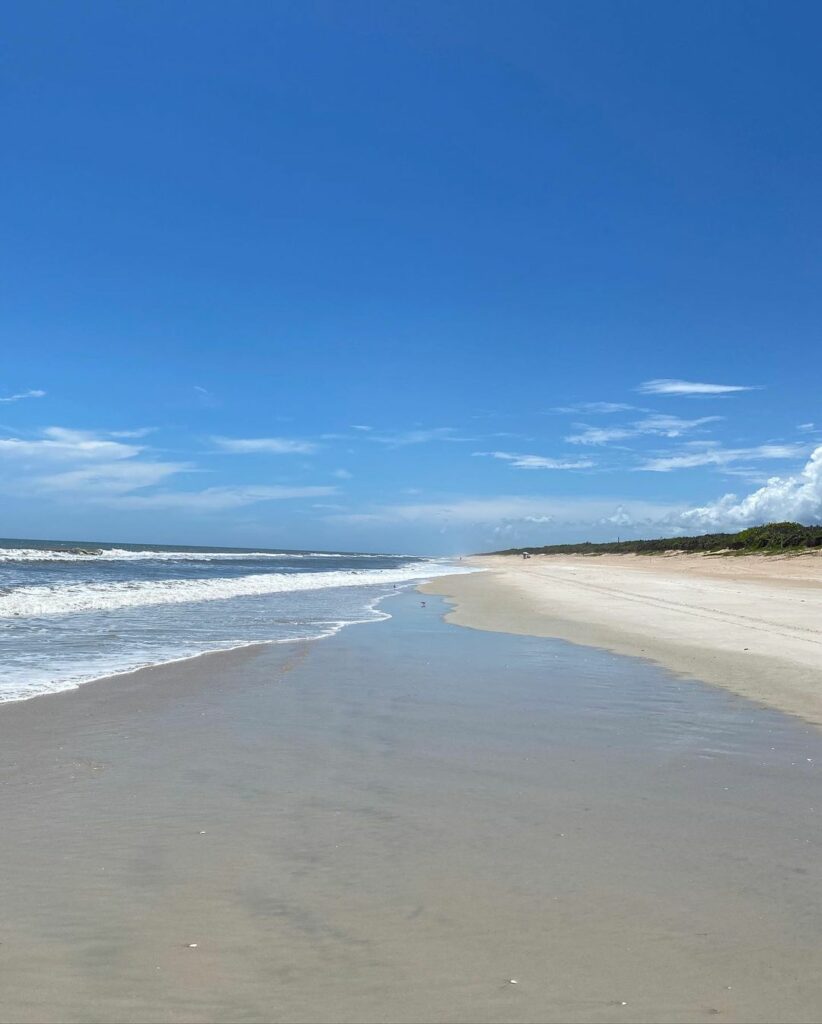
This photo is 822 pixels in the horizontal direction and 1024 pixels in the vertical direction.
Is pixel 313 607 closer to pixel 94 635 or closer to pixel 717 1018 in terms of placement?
pixel 94 635

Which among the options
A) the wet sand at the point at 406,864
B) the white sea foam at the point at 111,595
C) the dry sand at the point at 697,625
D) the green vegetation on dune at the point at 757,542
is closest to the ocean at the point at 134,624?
the white sea foam at the point at 111,595

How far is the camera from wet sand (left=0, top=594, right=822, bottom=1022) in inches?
127

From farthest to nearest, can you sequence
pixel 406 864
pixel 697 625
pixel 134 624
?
pixel 697 625, pixel 134 624, pixel 406 864

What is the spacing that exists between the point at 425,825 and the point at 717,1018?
95.5 inches

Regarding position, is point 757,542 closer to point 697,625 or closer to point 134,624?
point 697,625

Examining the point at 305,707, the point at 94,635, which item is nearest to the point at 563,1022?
the point at 305,707

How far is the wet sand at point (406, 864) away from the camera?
10.6 feet

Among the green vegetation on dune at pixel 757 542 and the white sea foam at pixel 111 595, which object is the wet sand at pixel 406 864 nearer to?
the white sea foam at pixel 111 595

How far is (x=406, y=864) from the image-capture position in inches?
178

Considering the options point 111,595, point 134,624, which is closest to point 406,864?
point 134,624

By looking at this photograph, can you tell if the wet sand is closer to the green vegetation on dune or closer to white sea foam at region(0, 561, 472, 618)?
white sea foam at region(0, 561, 472, 618)

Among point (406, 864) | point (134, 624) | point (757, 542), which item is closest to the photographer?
point (406, 864)

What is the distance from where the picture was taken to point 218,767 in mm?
6543

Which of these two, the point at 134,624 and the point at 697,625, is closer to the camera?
the point at 134,624
